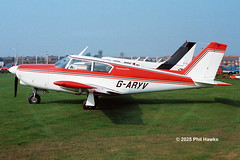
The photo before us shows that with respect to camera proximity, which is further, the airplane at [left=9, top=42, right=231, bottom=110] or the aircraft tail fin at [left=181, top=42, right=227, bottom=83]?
the aircraft tail fin at [left=181, top=42, right=227, bottom=83]

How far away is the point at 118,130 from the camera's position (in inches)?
257

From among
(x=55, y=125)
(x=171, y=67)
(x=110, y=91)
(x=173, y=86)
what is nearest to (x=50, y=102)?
(x=110, y=91)

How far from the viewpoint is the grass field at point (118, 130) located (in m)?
4.92

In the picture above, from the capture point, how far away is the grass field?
16.1 ft

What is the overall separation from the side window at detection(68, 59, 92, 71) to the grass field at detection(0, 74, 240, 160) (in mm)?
1563

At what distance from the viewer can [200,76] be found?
34.2 ft

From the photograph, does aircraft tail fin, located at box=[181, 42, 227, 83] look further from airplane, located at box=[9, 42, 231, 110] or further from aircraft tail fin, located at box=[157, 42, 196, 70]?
aircraft tail fin, located at box=[157, 42, 196, 70]

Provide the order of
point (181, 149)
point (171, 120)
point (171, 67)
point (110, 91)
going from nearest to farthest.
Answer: point (181, 149)
point (171, 120)
point (110, 91)
point (171, 67)

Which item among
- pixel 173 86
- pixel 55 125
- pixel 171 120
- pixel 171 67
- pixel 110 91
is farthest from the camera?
pixel 171 67

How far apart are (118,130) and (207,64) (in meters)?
5.76

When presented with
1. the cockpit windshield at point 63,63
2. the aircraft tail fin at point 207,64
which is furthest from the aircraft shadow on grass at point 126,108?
the cockpit windshield at point 63,63

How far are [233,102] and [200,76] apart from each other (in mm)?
1969

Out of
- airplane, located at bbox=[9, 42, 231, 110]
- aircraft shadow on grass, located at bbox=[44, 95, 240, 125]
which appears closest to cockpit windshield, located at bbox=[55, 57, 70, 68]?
airplane, located at bbox=[9, 42, 231, 110]

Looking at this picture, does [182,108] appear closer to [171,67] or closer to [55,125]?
[55,125]
